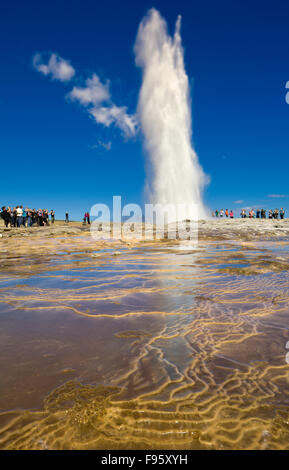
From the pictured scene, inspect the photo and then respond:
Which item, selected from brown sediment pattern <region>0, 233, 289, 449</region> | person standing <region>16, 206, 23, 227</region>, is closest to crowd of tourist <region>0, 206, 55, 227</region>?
person standing <region>16, 206, 23, 227</region>

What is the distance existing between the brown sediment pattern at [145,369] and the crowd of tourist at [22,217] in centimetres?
2519

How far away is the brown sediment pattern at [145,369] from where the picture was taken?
168 centimetres

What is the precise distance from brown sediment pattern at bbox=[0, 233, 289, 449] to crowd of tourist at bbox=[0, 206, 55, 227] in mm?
25190

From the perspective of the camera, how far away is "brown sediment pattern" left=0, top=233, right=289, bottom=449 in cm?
168

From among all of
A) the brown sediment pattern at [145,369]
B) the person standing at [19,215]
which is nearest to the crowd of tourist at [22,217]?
the person standing at [19,215]

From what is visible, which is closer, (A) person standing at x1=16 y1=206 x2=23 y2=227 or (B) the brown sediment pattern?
(B) the brown sediment pattern

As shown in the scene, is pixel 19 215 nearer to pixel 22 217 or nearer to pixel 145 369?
pixel 22 217

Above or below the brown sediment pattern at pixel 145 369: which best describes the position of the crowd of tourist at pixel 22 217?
above

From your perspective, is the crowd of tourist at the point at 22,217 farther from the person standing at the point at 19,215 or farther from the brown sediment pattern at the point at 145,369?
the brown sediment pattern at the point at 145,369

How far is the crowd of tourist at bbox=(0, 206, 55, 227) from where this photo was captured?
26609 millimetres

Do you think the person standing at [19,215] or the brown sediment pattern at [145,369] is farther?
the person standing at [19,215]

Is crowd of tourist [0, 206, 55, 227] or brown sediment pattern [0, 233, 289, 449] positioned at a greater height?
crowd of tourist [0, 206, 55, 227]

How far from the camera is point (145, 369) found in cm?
241

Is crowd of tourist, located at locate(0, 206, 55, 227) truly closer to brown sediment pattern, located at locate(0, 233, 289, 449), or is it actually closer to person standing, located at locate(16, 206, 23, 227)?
person standing, located at locate(16, 206, 23, 227)
